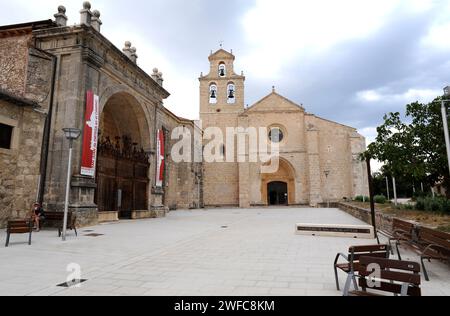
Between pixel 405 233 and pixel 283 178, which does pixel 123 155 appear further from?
pixel 283 178

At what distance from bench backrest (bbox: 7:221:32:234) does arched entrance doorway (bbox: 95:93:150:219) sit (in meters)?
5.27

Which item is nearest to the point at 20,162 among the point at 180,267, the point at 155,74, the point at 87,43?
the point at 87,43

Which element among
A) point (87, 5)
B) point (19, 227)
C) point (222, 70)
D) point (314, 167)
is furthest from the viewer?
point (222, 70)

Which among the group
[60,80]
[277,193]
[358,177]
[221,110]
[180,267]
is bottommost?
[180,267]

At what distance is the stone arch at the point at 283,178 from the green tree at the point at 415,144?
20.8 metres

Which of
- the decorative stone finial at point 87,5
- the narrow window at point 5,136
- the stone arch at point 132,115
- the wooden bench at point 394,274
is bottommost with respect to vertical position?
the wooden bench at point 394,274

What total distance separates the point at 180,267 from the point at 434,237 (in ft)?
13.7

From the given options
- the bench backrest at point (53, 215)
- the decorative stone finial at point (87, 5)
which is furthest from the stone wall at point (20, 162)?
the decorative stone finial at point (87, 5)

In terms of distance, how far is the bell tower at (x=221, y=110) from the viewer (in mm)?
32094

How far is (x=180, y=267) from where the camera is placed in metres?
4.99

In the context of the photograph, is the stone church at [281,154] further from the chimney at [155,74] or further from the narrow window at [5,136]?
the narrow window at [5,136]

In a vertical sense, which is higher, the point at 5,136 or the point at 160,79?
the point at 160,79

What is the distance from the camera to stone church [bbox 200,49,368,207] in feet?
100

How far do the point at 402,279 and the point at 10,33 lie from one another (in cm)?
1494
